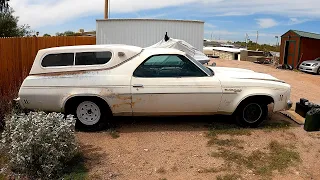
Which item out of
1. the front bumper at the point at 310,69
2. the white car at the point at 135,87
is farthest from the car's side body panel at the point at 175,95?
the front bumper at the point at 310,69

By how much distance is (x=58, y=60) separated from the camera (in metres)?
6.05

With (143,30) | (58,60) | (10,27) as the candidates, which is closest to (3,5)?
(10,27)

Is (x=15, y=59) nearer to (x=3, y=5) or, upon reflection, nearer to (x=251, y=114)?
(x=251, y=114)

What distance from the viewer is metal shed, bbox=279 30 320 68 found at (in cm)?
2294

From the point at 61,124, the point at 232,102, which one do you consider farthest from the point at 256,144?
the point at 61,124

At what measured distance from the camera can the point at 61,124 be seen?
4441 mm

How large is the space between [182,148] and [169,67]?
162 centimetres

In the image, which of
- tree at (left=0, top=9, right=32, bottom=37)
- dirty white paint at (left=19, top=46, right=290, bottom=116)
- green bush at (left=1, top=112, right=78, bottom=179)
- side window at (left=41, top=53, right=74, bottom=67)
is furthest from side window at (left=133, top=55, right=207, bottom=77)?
tree at (left=0, top=9, right=32, bottom=37)

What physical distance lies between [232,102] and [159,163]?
2053 millimetres

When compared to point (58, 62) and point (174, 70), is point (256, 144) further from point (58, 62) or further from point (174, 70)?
point (58, 62)

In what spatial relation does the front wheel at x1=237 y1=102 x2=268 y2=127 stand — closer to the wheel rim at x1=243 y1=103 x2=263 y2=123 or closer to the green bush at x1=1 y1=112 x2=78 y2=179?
the wheel rim at x1=243 y1=103 x2=263 y2=123

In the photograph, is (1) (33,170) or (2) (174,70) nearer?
(1) (33,170)

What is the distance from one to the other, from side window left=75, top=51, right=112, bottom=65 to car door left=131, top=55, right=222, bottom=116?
24.8 inches

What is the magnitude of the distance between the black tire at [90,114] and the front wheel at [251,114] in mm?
2513
